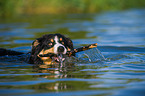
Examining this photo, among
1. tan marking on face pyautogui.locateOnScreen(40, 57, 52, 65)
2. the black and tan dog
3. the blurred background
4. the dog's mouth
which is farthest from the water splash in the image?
the blurred background

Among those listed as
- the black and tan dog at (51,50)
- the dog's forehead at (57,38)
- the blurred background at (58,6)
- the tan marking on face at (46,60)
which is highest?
the blurred background at (58,6)

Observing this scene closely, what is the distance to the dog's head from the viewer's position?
742 cm

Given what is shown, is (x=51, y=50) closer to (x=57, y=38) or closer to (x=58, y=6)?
(x=57, y=38)

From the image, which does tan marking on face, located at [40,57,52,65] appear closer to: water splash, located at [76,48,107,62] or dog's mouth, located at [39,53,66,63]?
dog's mouth, located at [39,53,66,63]

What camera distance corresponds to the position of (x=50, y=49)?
7.56 metres

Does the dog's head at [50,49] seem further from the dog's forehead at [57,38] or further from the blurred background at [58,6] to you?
the blurred background at [58,6]

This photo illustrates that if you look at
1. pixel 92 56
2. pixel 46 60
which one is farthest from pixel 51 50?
pixel 92 56

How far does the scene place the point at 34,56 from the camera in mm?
7977

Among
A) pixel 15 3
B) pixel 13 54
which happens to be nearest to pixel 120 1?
pixel 15 3

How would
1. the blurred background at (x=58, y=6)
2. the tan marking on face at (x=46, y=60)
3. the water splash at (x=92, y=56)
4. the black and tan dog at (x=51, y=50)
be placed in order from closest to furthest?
1. the black and tan dog at (x=51, y=50)
2. the tan marking on face at (x=46, y=60)
3. the water splash at (x=92, y=56)
4. the blurred background at (x=58, y=6)

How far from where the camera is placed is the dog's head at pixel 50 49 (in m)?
7.42

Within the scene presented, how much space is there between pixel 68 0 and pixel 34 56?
101ft

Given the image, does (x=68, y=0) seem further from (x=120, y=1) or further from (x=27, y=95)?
(x=27, y=95)

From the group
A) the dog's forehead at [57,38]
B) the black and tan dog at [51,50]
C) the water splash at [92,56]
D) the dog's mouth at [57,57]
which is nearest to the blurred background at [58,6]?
the water splash at [92,56]
